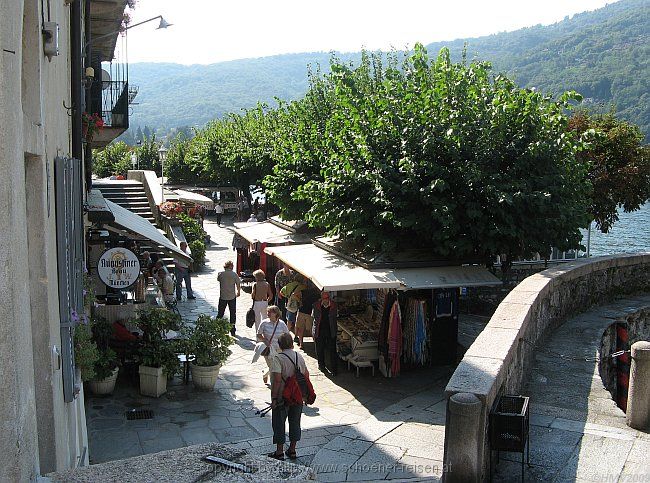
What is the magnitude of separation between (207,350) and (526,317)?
4.59 meters

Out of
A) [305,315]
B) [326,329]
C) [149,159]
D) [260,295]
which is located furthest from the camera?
[149,159]

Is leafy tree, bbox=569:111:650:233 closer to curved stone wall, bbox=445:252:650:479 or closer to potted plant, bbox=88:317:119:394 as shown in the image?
curved stone wall, bbox=445:252:650:479

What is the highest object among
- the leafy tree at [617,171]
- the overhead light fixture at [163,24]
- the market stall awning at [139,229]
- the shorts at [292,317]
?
the overhead light fixture at [163,24]

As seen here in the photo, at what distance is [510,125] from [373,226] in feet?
9.51

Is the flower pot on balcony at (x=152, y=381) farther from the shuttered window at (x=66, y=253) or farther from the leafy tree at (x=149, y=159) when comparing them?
the leafy tree at (x=149, y=159)

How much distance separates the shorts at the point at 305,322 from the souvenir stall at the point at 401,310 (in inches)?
40.6

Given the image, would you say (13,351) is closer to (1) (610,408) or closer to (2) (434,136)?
(1) (610,408)

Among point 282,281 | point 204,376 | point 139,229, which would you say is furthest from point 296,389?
point 282,281

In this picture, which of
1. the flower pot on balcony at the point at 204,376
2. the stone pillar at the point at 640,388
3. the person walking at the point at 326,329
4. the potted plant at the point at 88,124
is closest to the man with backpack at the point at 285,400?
the flower pot on balcony at the point at 204,376

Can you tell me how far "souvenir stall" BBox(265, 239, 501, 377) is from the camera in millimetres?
11438

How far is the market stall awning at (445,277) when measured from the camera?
11.3 meters

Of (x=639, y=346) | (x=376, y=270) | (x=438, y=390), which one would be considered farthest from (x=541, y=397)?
(x=376, y=270)

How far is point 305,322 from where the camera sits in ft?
45.5

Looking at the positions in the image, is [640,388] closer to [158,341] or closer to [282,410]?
[282,410]
